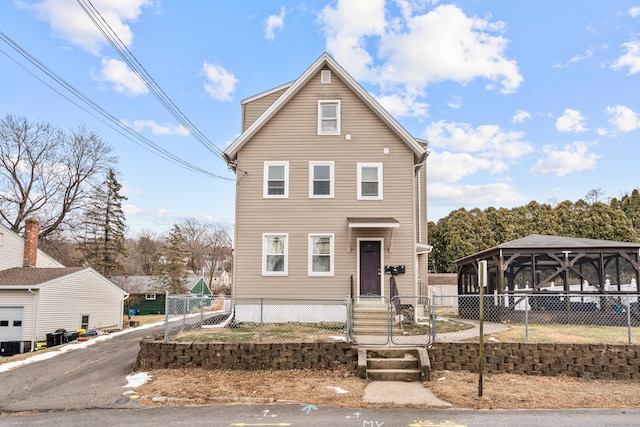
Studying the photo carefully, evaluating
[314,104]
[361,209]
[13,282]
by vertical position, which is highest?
[314,104]

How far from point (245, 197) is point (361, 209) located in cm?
407

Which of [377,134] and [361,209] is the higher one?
[377,134]

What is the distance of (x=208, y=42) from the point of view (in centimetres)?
1482

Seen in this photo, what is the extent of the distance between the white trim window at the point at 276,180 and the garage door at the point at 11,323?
1663 cm

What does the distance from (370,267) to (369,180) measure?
304 cm

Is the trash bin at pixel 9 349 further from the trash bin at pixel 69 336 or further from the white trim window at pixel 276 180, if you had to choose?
the white trim window at pixel 276 180

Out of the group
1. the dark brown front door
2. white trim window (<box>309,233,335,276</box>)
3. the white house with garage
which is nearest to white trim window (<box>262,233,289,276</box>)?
white trim window (<box>309,233,335,276</box>)

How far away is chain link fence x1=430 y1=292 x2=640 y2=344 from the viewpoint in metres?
11.7

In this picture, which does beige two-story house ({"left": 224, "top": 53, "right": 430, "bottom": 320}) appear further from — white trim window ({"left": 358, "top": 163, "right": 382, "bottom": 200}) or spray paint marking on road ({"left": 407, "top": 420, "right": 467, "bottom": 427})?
spray paint marking on road ({"left": 407, "top": 420, "right": 467, "bottom": 427})

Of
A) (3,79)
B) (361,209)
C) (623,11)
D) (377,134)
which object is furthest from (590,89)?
(3,79)

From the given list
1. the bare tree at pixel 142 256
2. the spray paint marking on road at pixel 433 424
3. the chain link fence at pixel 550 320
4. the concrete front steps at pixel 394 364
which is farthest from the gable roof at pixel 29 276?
the bare tree at pixel 142 256

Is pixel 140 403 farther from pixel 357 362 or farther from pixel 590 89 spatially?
pixel 590 89

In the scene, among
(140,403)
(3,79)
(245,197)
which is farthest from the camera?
(245,197)

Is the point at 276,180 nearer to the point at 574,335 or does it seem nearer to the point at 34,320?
the point at 574,335
